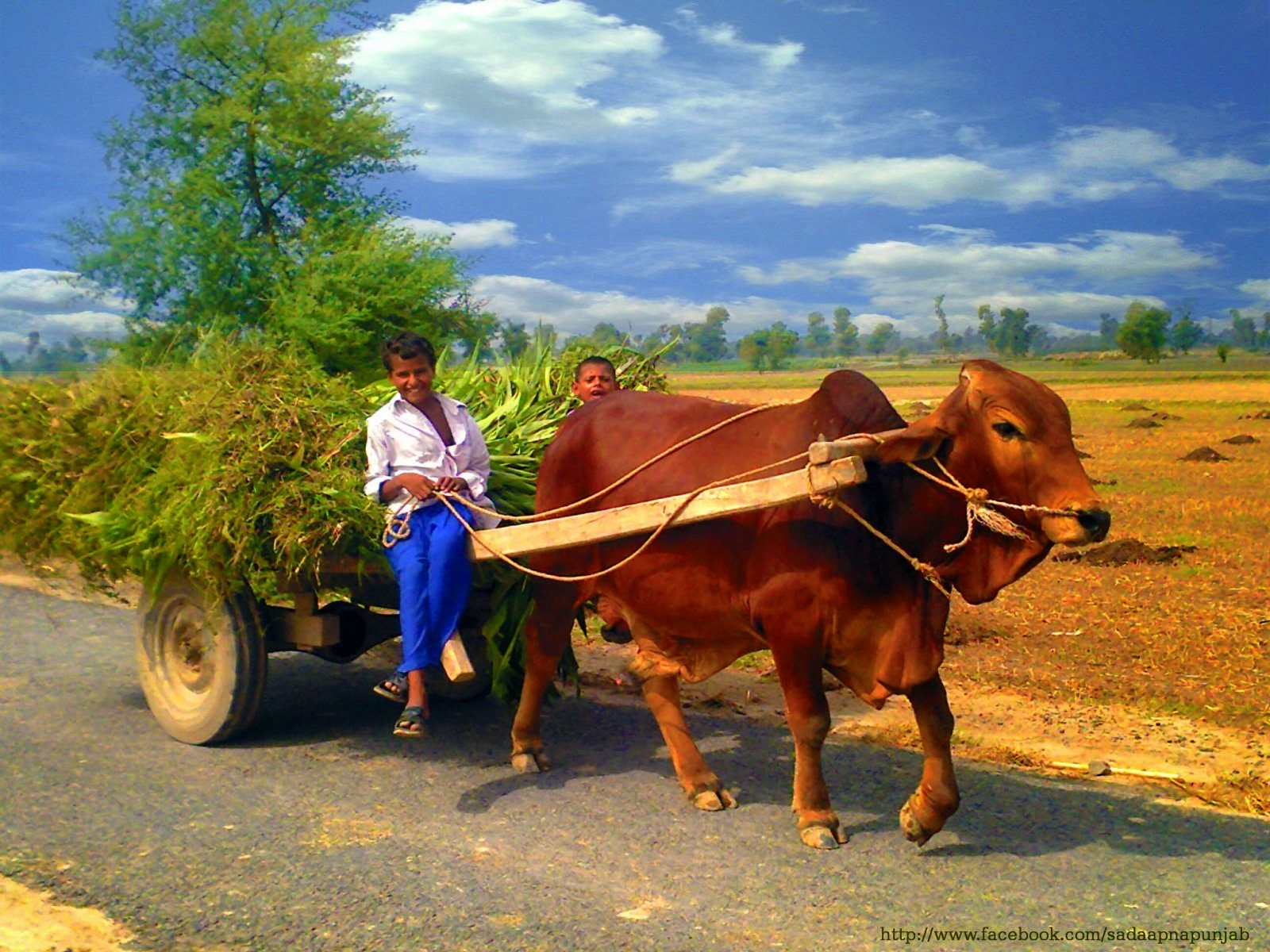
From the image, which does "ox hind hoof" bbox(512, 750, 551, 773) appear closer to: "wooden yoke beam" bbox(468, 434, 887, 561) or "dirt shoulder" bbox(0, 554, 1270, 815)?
"wooden yoke beam" bbox(468, 434, 887, 561)

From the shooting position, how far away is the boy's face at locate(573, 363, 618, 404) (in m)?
6.48

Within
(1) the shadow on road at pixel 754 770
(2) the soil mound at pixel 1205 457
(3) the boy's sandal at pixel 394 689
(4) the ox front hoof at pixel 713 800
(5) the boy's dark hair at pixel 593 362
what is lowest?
(1) the shadow on road at pixel 754 770

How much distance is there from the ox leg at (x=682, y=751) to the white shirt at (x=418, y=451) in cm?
107

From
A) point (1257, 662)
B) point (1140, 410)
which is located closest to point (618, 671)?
point (1257, 662)

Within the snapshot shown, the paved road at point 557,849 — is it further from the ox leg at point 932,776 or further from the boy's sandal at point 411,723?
the boy's sandal at point 411,723

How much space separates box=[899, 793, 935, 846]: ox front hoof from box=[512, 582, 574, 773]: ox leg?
5.89 feet

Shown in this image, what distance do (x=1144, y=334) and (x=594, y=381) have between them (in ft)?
254

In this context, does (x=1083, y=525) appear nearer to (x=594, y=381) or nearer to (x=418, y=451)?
(x=418, y=451)

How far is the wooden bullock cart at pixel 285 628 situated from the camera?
4938 millimetres

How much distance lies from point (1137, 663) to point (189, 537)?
221 inches

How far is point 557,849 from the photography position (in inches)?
174

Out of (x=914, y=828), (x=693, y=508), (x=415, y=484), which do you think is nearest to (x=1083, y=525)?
(x=914, y=828)

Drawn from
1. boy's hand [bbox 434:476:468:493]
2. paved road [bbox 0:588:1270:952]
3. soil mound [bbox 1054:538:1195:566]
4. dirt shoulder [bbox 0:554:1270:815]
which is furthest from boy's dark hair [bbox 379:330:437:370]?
soil mound [bbox 1054:538:1195:566]

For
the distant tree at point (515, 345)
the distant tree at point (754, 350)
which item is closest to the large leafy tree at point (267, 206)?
the distant tree at point (515, 345)
